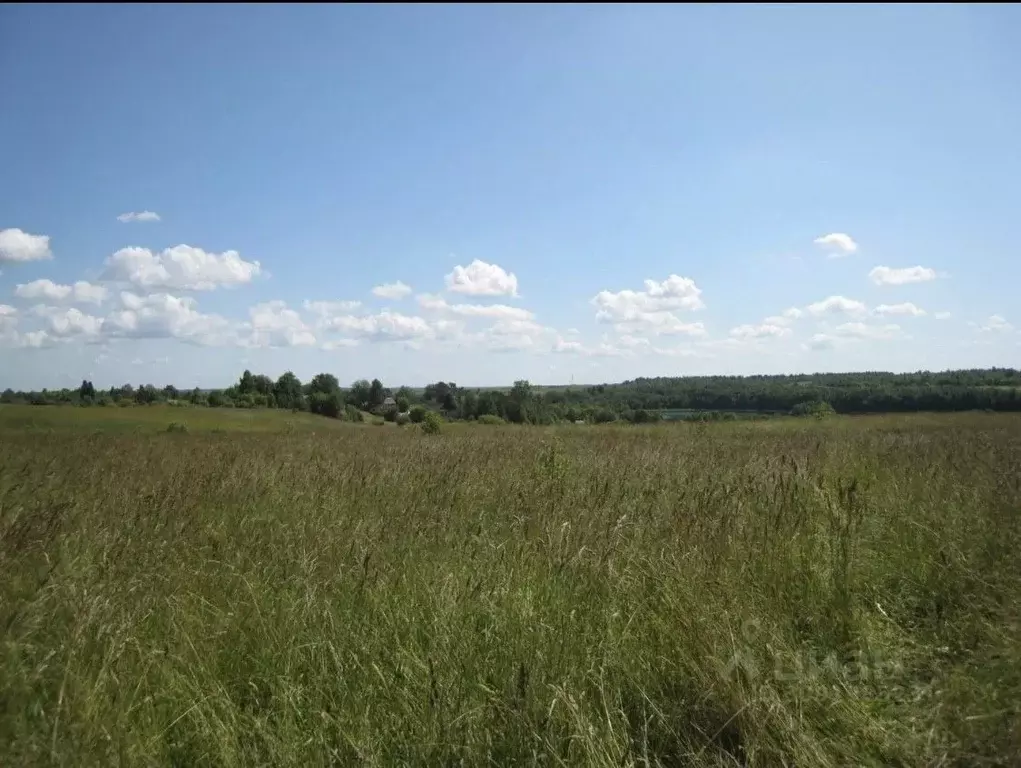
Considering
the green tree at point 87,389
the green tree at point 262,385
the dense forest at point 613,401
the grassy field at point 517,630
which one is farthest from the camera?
the green tree at point 262,385

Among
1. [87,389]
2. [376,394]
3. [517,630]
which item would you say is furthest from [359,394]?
[517,630]

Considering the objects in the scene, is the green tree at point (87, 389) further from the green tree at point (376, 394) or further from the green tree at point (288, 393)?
the green tree at point (376, 394)

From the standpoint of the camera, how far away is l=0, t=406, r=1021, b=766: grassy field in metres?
2.01

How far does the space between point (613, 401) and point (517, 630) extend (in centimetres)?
8811

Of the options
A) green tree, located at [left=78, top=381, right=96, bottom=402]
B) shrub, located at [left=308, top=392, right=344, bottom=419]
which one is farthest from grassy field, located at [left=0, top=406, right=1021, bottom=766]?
green tree, located at [left=78, top=381, right=96, bottom=402]

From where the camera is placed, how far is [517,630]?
2561mm

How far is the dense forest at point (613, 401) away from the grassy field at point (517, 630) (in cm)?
2275

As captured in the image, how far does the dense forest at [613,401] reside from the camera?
128 feet

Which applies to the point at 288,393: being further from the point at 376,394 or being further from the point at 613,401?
the point at 613,401

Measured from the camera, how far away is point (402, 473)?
242 inches

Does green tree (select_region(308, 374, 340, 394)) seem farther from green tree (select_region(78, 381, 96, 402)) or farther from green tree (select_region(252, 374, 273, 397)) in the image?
green tree (select_region(78, 381, 96, 402))

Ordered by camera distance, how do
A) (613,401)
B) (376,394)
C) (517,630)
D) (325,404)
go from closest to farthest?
(517,630) < (325,404) < (613,401) < (376,394)

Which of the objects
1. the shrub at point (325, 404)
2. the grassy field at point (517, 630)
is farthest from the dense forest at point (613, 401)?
the grassy field at point (517, 630)

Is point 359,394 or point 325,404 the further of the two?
point 359,394
